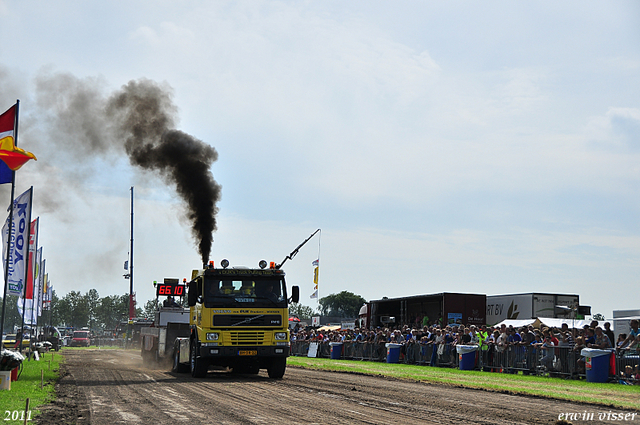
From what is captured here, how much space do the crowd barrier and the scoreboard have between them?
9.41m

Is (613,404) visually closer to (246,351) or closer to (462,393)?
(462,393)

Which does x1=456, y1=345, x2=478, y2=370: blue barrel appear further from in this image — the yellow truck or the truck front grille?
the truck front grille

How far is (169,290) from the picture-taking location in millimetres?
24578

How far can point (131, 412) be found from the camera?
10.9m

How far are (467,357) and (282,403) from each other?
12159mm

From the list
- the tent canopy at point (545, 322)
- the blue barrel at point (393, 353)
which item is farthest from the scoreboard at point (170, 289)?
the tent canopy at point (545, 322)

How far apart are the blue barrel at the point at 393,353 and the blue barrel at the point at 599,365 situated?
1095 centimetres

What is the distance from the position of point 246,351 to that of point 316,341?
1962cm

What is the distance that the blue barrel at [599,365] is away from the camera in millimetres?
17297

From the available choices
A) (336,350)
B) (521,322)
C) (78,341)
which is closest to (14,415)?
(521,322)

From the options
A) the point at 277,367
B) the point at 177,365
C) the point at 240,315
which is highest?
the point at 240,315

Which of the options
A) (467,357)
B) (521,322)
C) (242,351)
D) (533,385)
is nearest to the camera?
(533,385)

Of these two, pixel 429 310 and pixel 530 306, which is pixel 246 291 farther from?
pixel 429 310

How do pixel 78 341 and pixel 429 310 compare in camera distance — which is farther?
pixel 78 341
